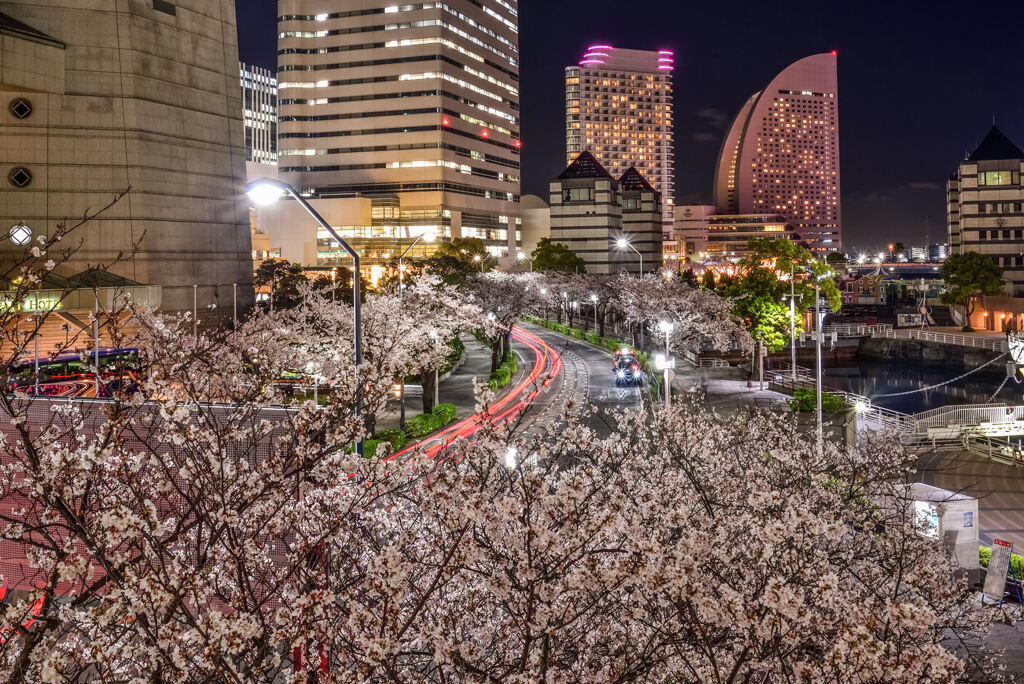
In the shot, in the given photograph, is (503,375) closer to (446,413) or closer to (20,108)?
(446,413)

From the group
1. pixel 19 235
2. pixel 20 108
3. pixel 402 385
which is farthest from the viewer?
pixel 20 108

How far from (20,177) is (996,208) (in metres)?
108

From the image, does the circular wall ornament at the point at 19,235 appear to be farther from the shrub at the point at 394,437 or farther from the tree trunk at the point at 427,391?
the shrub at the point at 394,437

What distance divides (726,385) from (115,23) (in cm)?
4182

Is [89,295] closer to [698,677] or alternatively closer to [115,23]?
[115,23]

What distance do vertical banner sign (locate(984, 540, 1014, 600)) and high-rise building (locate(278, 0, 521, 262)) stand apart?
114 metres

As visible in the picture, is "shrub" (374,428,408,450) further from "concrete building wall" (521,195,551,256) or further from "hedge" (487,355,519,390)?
"concrete building wall" (521,195,551,256)

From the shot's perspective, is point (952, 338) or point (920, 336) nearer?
point (952, 338)

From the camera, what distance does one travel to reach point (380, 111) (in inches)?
5202

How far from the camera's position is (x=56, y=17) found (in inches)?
1697

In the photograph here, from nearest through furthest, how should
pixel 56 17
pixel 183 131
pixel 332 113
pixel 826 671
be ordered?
pixel 826 671 → pixel 56 17 → pixel 183 131 → pixel 332 113

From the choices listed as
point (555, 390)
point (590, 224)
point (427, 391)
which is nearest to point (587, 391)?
point (555, 390)

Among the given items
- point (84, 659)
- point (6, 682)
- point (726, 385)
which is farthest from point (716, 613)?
point (726, 385)

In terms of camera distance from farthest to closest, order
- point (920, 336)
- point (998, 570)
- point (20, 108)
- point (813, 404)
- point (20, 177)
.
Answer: point (920, 336) < point (20, 177) < point (20, 108) < point (813, 404) < point (998, 570)
